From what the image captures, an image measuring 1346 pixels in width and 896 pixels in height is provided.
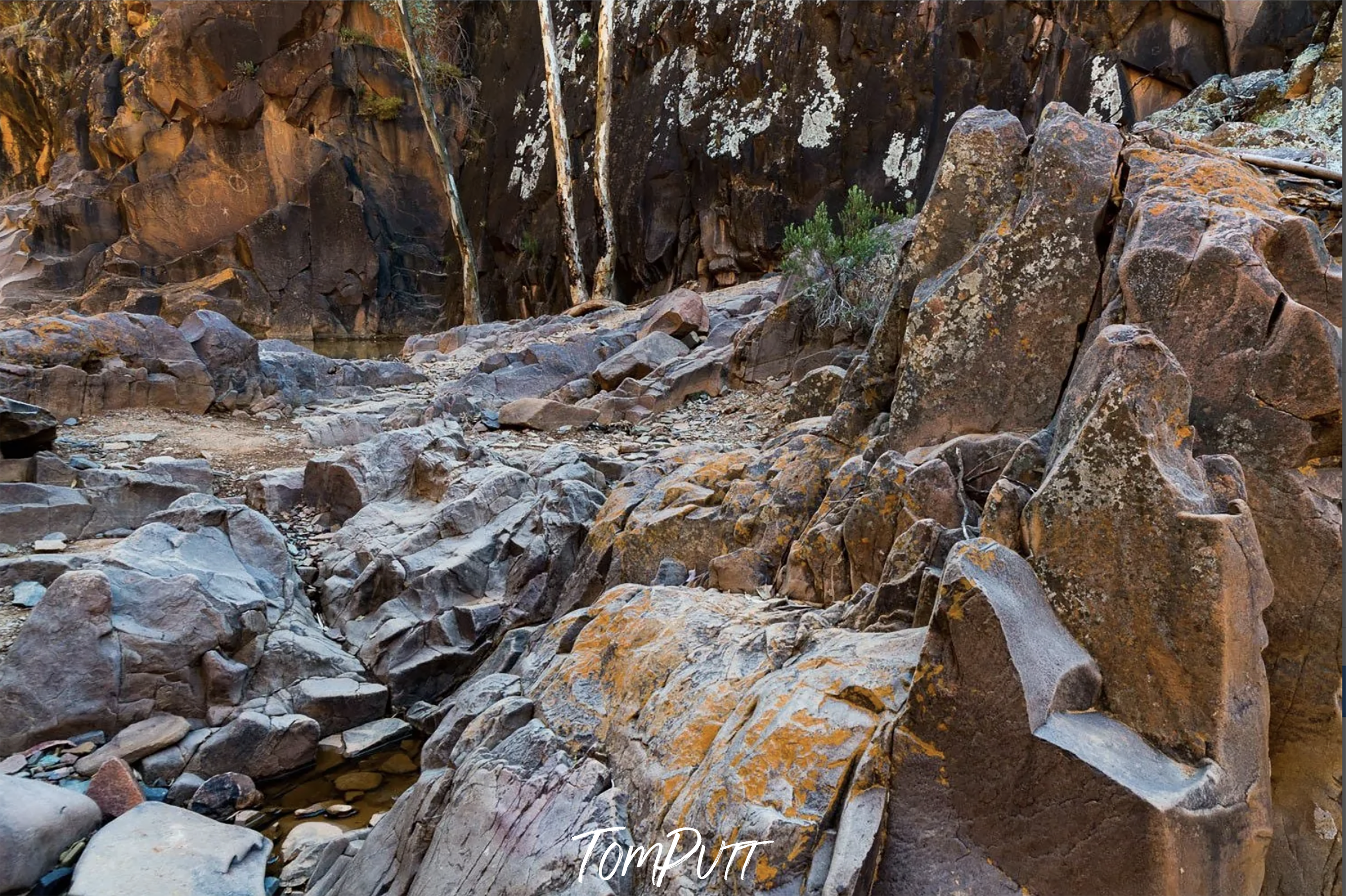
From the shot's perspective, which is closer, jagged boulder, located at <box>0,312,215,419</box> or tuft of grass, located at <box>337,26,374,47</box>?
jagged boulder, located at <box>0,312,215,419</box>

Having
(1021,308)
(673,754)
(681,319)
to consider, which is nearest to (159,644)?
(673,754)

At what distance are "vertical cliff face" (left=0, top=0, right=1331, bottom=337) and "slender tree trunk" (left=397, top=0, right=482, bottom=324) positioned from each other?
1.84m

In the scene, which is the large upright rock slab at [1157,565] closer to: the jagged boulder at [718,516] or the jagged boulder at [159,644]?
the jagged boulder at [718,516]

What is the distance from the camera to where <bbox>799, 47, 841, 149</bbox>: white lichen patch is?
49.0 ft

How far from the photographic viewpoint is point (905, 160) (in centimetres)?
1435

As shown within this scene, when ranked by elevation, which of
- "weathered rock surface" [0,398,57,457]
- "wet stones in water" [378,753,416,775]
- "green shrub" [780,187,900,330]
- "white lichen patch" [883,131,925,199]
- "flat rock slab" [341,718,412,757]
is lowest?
"wet stones in water" [378,753,416,775]

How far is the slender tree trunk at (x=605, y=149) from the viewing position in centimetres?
1722

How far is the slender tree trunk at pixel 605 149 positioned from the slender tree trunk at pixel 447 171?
10.5ft

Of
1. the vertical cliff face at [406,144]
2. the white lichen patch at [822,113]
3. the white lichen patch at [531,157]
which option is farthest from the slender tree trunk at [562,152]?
the white lichen patch at [822,113]

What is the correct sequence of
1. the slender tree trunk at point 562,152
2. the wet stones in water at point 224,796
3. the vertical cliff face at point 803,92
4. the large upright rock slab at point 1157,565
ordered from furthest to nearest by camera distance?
the slender tree trunk at point 562,152, the vertical cliff face at point 803,92, the wet stones in water at point 224,796, the large upright rock slab at point 1157,565

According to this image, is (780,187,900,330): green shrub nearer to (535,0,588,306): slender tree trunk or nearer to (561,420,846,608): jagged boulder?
(561,420,846,608): jagged boulder

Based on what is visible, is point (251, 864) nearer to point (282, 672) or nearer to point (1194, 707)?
point (282, 672)

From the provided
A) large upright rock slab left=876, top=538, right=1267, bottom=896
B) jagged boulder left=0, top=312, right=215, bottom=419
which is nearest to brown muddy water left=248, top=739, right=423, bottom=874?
large upright rock slab left=876, top=538, right=1267, bottom=896

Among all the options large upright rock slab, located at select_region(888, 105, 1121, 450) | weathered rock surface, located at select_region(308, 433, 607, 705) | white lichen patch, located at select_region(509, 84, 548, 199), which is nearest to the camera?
large upright rock slab, located at select_region(888, 105, 1121, 450)
